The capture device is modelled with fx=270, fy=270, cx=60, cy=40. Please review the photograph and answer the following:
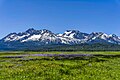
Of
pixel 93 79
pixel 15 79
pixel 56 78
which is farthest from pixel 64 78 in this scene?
pixel 15 79

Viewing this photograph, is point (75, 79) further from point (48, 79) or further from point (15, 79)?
point (15, 79)

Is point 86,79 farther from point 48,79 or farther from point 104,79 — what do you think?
point 48,79

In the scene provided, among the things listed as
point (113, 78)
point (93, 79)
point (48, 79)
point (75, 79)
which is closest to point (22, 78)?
point (48, 79)

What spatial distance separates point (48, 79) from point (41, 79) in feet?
2.28

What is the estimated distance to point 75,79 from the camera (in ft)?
85.0

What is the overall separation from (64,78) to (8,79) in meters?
5.40

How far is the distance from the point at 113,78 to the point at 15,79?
972cm

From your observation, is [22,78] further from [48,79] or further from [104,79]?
[104,79]

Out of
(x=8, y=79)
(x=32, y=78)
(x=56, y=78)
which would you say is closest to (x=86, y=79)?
(x=56, y=78)

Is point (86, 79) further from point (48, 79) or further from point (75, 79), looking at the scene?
point (48, 79)

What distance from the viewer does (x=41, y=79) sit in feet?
84.2

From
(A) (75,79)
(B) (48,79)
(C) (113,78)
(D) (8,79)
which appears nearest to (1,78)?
(D) (8,79)

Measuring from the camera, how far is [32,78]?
2653 centimetres

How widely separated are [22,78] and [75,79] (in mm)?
5219
